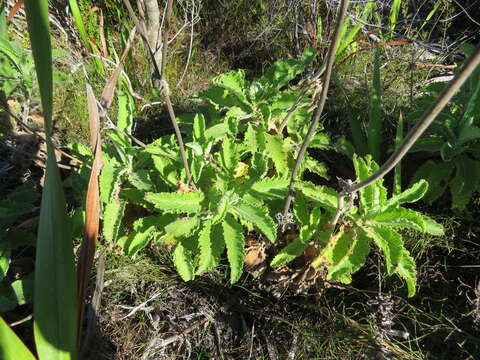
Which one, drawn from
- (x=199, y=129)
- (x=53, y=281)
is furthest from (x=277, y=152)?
(x=53, y=281)

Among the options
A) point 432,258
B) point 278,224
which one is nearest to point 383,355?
point 432,258

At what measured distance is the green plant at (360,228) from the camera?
1314 millimetres

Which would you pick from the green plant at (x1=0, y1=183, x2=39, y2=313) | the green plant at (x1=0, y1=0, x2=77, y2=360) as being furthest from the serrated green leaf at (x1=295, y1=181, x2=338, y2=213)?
the green plant at (x1=0, y1=183, x2=39, y2=313)

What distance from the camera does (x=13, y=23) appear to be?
8.29 ft

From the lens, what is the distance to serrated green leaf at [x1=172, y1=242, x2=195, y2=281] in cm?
147

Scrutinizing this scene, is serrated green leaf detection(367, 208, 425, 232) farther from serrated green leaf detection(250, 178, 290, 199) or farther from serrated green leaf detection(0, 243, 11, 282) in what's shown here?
serrated green leaf detection(0, 243, 11, 282)

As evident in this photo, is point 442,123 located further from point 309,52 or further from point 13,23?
point 13,23

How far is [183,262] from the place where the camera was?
149 centimetres

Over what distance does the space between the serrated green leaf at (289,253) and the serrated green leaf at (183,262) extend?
0.30 m

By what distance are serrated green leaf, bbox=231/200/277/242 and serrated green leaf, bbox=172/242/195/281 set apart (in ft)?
0.92

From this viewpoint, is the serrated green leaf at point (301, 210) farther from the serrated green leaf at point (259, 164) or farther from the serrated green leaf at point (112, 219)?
the serrated green leaf at point (112, 219)

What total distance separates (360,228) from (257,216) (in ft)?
1.21

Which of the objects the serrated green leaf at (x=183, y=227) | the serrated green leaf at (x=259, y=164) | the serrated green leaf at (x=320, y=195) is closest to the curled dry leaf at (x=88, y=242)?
the serrated green leaf at (x=183, y=227)

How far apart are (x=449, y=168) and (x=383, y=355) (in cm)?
79
